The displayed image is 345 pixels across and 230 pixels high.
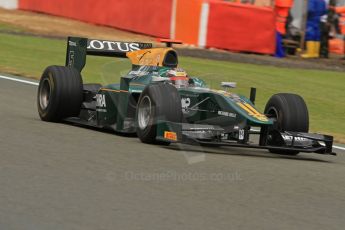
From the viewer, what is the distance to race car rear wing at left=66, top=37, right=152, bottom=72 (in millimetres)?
10595

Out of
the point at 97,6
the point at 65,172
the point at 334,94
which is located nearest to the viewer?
the point at 65,172

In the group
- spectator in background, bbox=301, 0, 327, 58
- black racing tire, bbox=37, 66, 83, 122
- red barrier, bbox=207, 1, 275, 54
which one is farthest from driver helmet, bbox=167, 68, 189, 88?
spectator in background, bbox=301, 0, 327, 58

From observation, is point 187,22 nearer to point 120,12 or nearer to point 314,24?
point 120,12

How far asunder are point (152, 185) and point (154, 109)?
5.97ft

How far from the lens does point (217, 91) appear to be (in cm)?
894

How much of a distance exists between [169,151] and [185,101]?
716 millimetres

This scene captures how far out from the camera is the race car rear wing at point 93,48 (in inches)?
417

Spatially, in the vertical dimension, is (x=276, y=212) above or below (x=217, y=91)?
below

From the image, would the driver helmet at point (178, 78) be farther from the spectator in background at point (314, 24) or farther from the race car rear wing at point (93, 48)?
the spectator in background at point (314, 24)

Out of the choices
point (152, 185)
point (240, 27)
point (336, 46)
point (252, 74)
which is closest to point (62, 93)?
A: point (152, 185)

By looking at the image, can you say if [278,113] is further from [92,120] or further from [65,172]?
[65,172]

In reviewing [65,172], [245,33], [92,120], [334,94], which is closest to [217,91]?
[92,120]

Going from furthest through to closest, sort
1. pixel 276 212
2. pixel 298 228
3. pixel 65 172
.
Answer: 1. pixel 65 172
2. pixel 276 212
3. pixel 298 228

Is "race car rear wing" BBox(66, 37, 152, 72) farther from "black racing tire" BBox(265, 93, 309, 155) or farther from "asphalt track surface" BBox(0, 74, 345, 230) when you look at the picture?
"black racing tire" BBox(265, 93, 309, 155)
